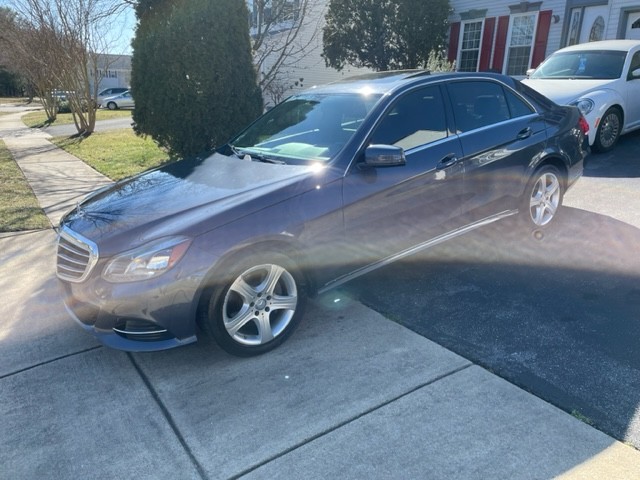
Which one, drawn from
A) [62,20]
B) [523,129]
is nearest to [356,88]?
[523,129]

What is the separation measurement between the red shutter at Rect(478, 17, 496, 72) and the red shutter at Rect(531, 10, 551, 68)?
1481 mm

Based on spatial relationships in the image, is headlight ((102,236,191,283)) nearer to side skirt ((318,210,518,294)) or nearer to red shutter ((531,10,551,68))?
side skirt ((318,210,518,294))

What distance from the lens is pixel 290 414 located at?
279 centimetres

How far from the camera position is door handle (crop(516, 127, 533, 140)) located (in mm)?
4661

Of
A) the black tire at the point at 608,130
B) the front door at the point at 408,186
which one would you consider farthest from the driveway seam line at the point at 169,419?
the black tire at the point at 608,130

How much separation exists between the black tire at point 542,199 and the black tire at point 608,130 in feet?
11.8

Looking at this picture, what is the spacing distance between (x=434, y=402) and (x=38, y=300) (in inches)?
133

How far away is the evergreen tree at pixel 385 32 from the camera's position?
15.7m

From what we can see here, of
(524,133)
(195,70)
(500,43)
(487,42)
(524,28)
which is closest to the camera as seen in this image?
(524,133)

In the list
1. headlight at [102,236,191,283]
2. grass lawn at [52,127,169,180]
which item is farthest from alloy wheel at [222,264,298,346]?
grass lawn at [52,127,169,180]

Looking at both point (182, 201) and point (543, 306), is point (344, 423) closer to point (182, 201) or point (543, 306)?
point (182, 201)

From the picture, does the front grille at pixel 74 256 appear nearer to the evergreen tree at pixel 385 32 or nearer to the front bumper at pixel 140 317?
the front bumper at pixel 140 317

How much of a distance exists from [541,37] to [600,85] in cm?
709

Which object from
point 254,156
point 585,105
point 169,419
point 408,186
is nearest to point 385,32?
point 585,105
